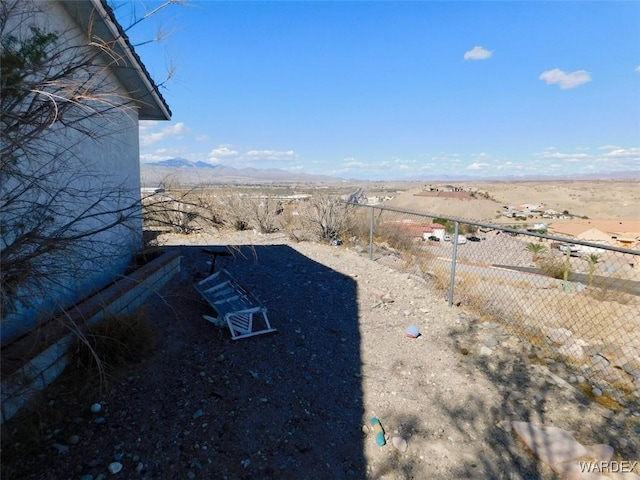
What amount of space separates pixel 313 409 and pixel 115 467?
1.46m

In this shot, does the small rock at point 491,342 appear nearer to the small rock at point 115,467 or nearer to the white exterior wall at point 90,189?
the small rock at point 115,467

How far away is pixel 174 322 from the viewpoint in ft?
14.4

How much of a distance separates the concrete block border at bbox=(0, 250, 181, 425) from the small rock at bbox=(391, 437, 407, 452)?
6.76 ft

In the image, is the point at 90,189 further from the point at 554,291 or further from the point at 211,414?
the point at 554,291

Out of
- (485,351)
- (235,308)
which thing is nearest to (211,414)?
(235,308)

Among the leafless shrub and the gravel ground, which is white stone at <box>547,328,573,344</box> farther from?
the leafless shrub

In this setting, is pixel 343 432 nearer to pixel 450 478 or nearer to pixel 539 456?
pixel 450 478

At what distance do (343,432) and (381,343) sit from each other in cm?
171

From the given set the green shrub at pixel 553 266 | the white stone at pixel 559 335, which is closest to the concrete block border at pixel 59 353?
the white stone at pixel 559 335

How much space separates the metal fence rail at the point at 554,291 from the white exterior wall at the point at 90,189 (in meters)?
4.35

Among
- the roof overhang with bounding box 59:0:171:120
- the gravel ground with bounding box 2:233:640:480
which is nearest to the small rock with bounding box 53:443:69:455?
the gravel ground with bounding box 2:233:640:480

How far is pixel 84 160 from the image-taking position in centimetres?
425

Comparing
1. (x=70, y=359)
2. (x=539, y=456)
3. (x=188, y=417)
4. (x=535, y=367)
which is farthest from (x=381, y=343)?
(x=70, y=359)

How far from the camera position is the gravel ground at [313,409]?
8.29 ft
